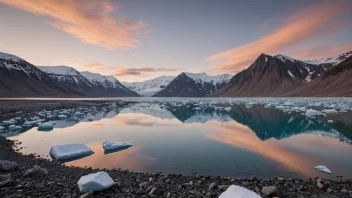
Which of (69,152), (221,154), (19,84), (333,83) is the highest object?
(333,83)

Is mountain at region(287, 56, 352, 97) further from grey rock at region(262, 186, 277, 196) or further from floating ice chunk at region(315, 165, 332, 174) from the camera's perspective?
grey rock at region(262, 186, 277, 196)

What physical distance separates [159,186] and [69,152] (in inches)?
282

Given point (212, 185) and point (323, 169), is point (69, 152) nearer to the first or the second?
point (212, 185)

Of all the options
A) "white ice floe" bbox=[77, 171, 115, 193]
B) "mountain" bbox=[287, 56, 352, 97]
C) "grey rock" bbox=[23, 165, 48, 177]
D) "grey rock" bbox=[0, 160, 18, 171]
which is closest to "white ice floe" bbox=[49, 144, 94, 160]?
"grey rock" bbox=[0, 160, 18, 171]

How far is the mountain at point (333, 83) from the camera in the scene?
123 meters

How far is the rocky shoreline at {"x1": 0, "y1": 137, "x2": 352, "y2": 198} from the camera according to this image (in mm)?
7000

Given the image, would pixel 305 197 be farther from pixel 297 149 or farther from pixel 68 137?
pixel 68 137

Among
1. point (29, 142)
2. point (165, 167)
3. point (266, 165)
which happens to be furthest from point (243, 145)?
point (29, 142)

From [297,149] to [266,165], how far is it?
16.1 ft

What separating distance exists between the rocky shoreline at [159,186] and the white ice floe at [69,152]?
9.24ft

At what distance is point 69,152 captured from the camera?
12.6m

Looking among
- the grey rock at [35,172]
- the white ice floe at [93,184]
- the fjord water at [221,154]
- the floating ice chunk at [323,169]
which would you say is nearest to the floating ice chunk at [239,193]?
the white ice floe at [93,184]

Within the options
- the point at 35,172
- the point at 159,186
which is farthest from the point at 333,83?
the point at 35,172

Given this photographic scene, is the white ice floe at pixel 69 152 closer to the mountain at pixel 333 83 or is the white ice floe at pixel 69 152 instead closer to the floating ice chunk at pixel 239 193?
the floating ice chunk at pixel 239 193
